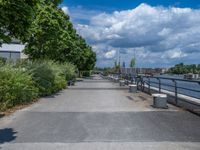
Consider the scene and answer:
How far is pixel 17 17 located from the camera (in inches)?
356

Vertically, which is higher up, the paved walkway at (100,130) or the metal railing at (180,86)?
the metal railing at (180,86)

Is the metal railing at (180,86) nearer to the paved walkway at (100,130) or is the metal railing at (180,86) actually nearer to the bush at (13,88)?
the paved walkway at (100,130)

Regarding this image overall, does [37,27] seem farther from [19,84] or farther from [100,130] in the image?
[100,130]

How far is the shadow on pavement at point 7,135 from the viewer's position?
739cm

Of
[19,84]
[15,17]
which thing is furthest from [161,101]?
[15,17]

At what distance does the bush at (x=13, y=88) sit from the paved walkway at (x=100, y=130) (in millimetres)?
1137

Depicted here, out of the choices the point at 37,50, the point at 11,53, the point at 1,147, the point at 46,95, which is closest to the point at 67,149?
the point at 1,147

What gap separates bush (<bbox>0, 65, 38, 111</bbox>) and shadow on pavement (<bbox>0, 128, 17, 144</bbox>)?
3.74 m

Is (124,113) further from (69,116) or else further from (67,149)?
(67,149)

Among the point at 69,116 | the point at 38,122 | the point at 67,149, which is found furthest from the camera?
the point at 69,116

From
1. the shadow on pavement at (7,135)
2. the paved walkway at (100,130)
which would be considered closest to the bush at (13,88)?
the paved walkway at (100,130)

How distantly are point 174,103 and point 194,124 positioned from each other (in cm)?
500

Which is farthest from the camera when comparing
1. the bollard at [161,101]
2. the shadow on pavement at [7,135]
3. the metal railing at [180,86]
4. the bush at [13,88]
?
the bollard at [161,101]

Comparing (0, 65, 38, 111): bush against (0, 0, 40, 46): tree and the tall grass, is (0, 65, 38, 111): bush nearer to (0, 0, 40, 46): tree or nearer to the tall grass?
the tall grass
